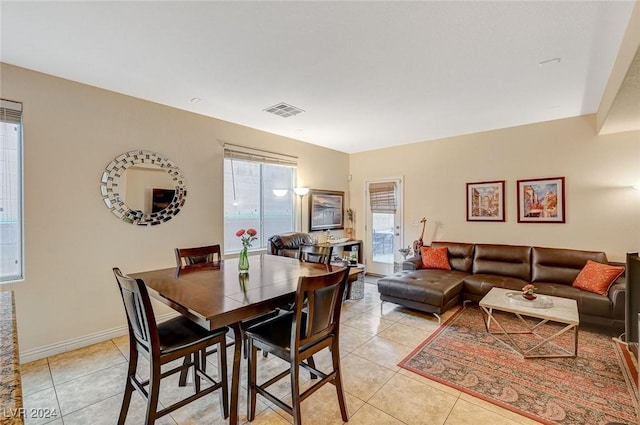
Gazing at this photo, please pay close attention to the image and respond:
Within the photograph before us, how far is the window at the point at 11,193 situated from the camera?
2547mm

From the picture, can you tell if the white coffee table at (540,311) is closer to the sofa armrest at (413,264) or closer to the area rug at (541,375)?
the area rug at (541,375)

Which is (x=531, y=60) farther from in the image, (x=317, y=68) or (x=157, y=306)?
(x=157, y=306)

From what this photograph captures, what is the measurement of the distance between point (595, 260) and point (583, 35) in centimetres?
285

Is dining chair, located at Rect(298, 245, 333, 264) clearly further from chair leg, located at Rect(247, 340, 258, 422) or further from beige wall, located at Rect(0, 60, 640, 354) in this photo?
beige wall, located at Rect(0, 60, 640, 354)

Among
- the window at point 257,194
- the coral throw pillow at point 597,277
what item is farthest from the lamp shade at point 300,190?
the coral throw pillow at point 597,277

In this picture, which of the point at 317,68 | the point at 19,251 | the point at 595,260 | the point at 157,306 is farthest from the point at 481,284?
the point at 19,251

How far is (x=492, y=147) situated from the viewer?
4.62 meters

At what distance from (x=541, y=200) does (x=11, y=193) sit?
247 inches

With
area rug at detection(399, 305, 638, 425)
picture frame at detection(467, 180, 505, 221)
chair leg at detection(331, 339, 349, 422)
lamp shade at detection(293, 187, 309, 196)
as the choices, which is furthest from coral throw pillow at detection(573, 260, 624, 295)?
lamp shade at detection(293, 187, 309, 196)

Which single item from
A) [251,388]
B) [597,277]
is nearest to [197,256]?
[251,388]

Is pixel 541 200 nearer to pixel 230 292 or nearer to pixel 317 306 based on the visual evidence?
pixel 317 306

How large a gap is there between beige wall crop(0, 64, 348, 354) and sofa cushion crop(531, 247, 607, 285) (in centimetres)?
474

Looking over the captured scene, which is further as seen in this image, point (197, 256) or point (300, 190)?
point (300, 190)

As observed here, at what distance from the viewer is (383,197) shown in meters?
5.89
